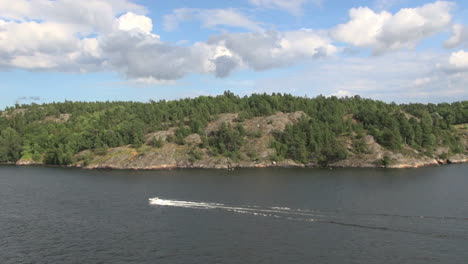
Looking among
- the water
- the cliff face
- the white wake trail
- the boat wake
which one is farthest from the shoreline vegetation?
the boat wake

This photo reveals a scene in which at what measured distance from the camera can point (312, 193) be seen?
312 feet

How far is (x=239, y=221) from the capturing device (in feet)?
230

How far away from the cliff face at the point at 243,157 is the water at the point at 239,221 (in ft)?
121

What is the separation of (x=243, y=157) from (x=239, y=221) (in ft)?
323

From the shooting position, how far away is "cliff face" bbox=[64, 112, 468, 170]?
6161 inches

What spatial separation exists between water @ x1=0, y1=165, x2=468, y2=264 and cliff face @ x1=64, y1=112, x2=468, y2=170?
37023 millimetres

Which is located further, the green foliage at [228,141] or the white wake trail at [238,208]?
the green foliage at [228,141]

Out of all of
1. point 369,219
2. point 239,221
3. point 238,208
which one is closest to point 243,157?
point 238,208

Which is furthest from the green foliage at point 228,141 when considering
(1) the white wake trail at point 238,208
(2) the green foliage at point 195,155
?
(1) the white wake trail at point 238,208

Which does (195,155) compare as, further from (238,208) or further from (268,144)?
(238,208)

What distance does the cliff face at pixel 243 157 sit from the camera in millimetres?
156500

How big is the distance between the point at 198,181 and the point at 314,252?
2816 inches

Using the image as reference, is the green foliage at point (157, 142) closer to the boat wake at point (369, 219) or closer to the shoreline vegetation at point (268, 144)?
the shoreline vegetation at point (268, 144)

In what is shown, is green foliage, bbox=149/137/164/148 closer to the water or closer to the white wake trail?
the water
